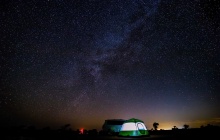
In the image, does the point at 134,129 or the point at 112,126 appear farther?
the point at 112,126

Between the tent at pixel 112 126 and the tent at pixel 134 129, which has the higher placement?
the tent at pixel 112 126

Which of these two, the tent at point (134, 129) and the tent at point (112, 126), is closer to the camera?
the tent at point (134, 129)

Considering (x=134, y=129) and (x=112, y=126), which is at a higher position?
(x=112, y=126)

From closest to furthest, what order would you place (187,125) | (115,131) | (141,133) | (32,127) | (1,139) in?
1. (1,139)
2. (141,133)
3. (32,127)
4. (115,131)
5. (187,125)

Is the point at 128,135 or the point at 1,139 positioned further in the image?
the point at 128,135

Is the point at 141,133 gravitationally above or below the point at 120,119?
below

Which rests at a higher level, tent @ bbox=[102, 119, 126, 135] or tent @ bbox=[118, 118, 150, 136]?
tent @ bbox=[102, 119, 126, 135]

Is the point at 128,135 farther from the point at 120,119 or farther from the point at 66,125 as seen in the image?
the point at 66,125

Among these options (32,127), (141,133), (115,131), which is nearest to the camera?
(141,133)

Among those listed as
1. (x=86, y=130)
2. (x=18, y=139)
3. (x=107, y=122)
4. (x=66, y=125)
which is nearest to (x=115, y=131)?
(x=107, y=122)

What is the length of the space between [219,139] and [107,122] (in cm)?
2254

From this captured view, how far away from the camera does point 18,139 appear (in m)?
Result: 12.1

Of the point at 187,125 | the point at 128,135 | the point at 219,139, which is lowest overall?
the point at 219,139

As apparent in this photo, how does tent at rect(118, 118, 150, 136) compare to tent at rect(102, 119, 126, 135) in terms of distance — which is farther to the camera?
tent at rect(102, 119, 126, 135)
